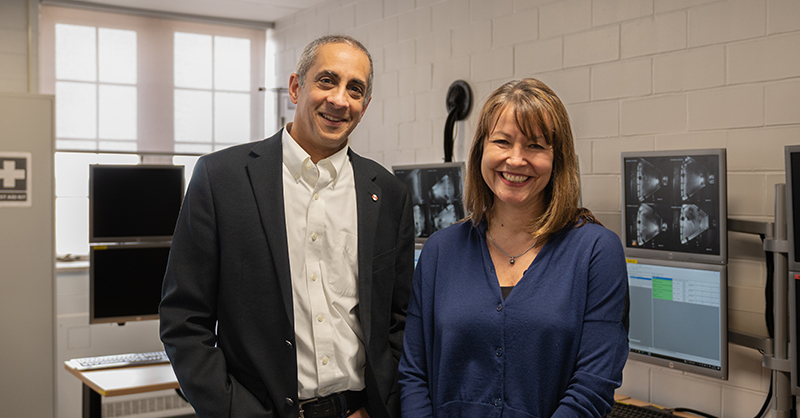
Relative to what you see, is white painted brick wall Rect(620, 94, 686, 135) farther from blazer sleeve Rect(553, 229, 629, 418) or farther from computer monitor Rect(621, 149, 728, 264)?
blazer sleeve Rect(553, 229, 629, 418)

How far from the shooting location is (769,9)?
7.12 ft

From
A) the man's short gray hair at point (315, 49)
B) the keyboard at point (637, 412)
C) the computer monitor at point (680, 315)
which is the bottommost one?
the keyboard at point (637, 412)

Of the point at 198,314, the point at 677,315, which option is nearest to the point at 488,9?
the point at 677,315

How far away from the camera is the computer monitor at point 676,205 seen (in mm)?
2057

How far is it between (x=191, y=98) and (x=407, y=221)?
11.5ft

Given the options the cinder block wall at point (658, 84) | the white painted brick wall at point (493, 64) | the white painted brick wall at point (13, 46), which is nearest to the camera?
the cinder block wall at point (658, 84)

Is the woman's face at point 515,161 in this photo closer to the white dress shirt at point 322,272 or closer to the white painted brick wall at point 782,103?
the white dress shirt at point 322,272

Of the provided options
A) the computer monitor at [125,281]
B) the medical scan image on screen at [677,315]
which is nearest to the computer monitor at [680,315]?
the medical scan image on screen at [677,315]

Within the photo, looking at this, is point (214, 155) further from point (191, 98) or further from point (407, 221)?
point (191, 98)

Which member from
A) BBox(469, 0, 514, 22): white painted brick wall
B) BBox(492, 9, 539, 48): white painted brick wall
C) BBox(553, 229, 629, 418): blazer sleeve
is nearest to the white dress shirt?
BBox(553, 229, 629, 418): blazer sleeve

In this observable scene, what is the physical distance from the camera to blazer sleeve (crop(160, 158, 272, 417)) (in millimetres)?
1459

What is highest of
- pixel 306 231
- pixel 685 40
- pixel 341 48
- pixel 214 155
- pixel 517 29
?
pixel 517 29

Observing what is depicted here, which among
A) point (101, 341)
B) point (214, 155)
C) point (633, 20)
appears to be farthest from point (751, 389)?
point (101, 341)

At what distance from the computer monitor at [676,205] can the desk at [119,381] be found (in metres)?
2.00
